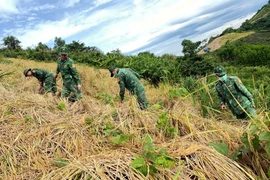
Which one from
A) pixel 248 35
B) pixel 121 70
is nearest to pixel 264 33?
pixel 248 35

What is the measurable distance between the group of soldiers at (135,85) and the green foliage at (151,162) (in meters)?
2.17

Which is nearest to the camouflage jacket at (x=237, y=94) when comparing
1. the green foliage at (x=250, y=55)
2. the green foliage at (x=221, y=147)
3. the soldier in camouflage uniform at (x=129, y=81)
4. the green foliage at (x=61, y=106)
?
the soldier in camouflage uniform at (x=129, y=81)

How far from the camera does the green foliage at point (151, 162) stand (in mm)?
1407

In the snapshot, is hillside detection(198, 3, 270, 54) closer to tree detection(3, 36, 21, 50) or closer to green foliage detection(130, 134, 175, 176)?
tree detection(3, 36, 21, 50)

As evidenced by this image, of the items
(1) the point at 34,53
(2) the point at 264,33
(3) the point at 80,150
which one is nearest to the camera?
(3) the point at 80,150

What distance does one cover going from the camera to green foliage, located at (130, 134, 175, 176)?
1407mm

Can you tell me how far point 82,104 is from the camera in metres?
3.03

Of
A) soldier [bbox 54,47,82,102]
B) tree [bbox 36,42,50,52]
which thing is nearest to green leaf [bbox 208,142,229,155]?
soldier [bbox 54,47,82,102]

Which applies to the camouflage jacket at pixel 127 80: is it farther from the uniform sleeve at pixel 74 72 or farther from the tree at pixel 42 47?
the tree at pixel 42 47

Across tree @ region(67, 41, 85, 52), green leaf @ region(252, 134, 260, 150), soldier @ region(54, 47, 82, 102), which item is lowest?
green leaf @ region(252, 134, 260, 150)

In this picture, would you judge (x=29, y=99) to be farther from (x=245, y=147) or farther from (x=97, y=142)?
(x=245, y=147)

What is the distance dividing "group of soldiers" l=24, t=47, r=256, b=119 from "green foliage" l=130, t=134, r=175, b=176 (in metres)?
2.17

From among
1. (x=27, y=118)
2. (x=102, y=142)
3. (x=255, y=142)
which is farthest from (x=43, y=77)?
(x=255, y=142)

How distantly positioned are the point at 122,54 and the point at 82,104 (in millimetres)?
23467
